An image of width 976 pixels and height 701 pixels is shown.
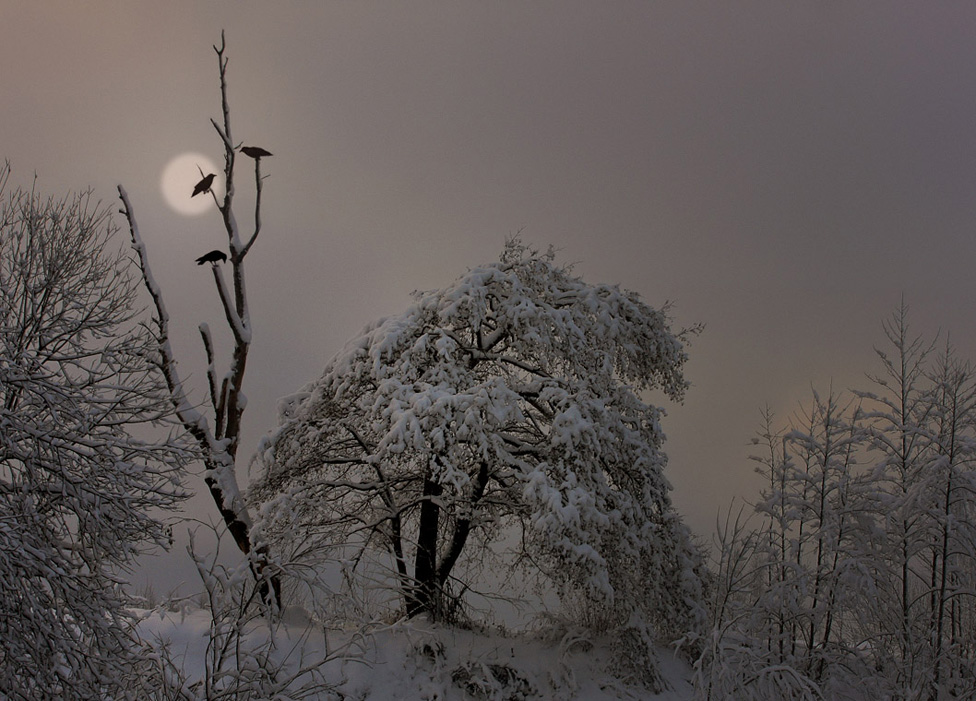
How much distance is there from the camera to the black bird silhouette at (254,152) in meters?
12.4

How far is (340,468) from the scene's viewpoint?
40.0ft

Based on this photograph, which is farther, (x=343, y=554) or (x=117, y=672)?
(x=343, y=554)

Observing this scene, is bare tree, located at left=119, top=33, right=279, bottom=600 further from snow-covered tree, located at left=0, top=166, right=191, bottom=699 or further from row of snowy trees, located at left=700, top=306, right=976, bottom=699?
row of snowy trees, located at left=700, top=306, right=976, bottom=699

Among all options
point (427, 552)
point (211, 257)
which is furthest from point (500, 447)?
point (211, 257)

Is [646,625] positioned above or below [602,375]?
below

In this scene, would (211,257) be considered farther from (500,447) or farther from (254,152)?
(500,447)

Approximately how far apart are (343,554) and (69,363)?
4638 mm

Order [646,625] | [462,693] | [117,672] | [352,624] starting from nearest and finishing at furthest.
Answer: [117,672]
[462,693]
[646,625]
[352,624]

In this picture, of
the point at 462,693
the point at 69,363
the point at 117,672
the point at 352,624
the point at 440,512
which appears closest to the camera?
the point at 117,672

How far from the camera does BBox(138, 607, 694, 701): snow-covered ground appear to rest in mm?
9539

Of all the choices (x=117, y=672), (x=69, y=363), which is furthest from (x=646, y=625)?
(x=69, y=363)

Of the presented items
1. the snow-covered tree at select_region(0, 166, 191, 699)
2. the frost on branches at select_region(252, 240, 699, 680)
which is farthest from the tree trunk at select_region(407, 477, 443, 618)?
the snow-covered tree at select_region(0, 166, 191, 699)

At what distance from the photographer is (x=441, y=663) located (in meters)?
10.0

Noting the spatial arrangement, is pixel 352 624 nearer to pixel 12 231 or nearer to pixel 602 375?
pixel 602 375
